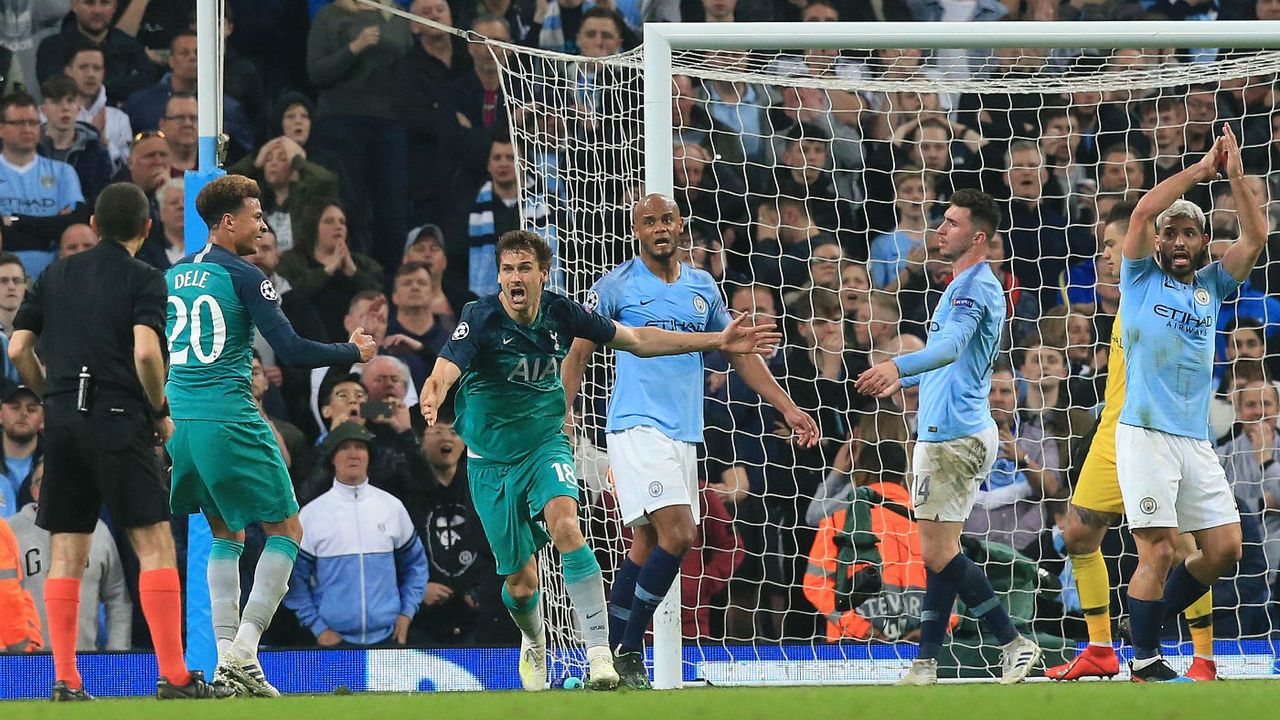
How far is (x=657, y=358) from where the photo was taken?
294 inches

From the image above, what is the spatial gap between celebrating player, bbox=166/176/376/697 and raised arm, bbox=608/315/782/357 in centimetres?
115

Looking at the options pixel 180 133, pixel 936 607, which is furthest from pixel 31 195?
pixel 936 607

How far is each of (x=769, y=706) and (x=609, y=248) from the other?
5989 mm

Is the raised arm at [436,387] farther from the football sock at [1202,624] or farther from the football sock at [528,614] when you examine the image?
the football sock at [1202,624]

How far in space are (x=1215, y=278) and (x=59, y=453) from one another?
198 inches

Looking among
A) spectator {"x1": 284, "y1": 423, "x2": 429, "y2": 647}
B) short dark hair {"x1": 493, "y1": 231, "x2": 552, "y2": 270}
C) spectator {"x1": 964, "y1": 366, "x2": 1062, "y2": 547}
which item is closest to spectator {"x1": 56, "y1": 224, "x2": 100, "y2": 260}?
spectator {"x1": 284, "y1": 423, "x2": 429, "y2": 647}

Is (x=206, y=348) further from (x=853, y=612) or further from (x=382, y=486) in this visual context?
(x=853, y=612)

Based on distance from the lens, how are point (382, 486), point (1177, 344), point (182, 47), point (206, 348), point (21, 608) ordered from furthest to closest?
point (182, 47) < point (382, 486) < point (21, 608) < point (1177, 344) < point (206, 348)

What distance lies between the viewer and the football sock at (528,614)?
7098 millimetres

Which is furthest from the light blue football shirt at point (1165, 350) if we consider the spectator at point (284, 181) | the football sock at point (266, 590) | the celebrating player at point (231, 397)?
the spectator at point (284, 181)

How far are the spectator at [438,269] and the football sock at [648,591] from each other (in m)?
3.49

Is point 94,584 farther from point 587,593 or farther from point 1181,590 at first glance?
point 1181,590

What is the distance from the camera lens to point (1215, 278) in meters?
7.09

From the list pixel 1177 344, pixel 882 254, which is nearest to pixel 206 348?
pixel 1177 344
